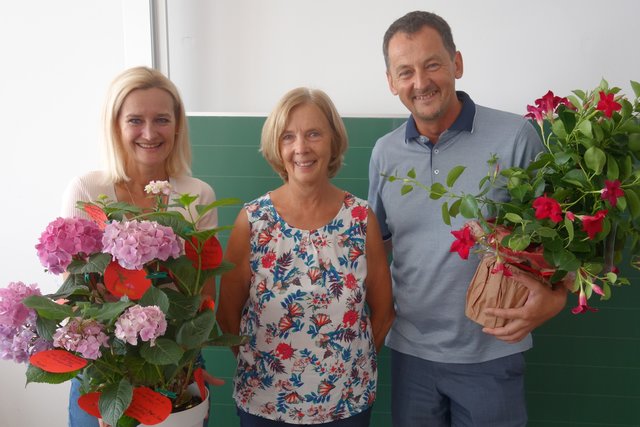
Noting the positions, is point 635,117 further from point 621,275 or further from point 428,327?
point 621,275

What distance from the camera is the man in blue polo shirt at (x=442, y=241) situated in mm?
1577

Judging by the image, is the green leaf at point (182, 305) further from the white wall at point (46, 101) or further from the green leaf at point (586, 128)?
the white wall at point (46, 101)

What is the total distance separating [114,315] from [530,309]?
102 cm

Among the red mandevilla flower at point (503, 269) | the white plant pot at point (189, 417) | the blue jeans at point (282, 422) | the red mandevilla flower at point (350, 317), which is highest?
the red mandevilla flower at point (503, 269)

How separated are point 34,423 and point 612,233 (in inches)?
106

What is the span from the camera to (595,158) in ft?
3.77

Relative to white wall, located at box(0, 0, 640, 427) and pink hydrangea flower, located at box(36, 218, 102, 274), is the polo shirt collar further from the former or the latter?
pink hydrangea flower, located at box(36, 218, 102, 274)

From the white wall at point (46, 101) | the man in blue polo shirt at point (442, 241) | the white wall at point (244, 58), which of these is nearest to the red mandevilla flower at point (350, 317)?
the man in blue polo shirt at point (442, 241)

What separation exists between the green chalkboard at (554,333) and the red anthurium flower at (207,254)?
99 centimetres

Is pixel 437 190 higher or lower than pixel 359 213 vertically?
higher

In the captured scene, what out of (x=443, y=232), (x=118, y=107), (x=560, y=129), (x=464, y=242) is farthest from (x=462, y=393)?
(x=118, y=107)

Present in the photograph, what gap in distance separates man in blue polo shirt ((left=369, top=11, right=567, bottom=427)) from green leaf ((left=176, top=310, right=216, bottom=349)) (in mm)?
750

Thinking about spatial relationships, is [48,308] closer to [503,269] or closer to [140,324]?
[140,324]

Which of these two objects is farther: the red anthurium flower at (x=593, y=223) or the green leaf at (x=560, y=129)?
the green leaf at (x=560, y=129)
